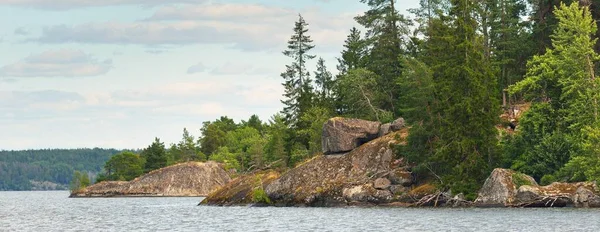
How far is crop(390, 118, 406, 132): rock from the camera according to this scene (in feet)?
289

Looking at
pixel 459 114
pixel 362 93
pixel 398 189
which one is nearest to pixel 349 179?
pixel 398 189

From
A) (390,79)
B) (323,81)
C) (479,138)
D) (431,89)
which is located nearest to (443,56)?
(431,89)

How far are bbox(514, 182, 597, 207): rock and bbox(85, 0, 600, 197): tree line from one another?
1321 millimetres

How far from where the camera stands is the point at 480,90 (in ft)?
253

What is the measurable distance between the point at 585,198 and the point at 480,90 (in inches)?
552

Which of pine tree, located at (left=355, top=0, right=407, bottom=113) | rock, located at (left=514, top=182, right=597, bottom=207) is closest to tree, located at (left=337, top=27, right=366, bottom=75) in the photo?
pine tree, located at (left=355, top=0, right=407, bottom=113)

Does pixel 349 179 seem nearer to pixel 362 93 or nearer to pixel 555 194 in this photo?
pixel 362 93

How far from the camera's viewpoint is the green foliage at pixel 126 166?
591ft

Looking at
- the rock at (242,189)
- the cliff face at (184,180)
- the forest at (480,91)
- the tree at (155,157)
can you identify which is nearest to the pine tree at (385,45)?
the forest at (480,91)

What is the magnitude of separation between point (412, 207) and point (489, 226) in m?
23.9

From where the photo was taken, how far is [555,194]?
6831 centimetres

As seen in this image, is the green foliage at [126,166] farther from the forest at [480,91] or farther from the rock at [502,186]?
the rock at [502,186]

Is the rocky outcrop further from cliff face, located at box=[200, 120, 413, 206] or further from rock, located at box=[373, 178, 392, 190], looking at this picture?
rock, located at box=[373, 178, 392, 190]

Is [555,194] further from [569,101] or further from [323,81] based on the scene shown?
[323,81]
